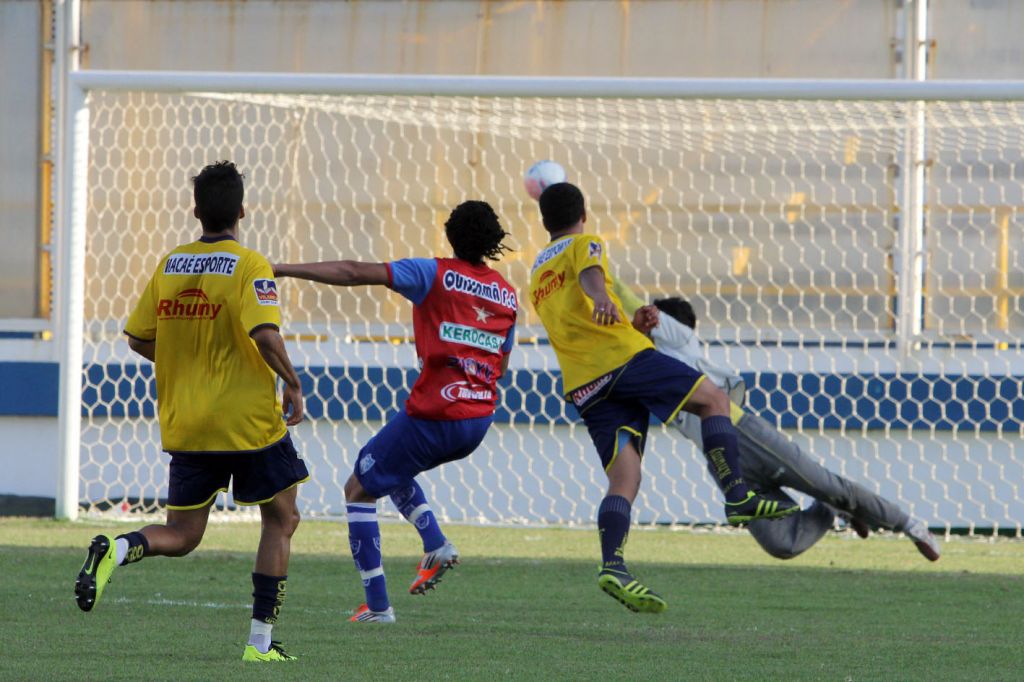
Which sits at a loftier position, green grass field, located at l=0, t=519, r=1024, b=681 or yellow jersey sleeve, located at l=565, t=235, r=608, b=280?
yellow jersey sleeve, located at l=565, t=235, r=608, b=280

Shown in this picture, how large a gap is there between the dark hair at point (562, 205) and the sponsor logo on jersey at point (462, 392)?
0.71 metres

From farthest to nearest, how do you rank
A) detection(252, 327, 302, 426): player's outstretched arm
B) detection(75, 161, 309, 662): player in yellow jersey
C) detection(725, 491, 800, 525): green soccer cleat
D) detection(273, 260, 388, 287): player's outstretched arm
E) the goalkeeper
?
the goalkeeper
detection(725, 491, 800, 525): green soccer cleat
detection(273, 260, 388, 287): player's outstretched arm
detection(75, 161, 309, 662): player in yellow jersey
detection(252, 327, 302, 426): player's outstretched arm

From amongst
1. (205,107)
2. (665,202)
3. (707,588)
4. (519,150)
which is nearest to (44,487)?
(205,107)

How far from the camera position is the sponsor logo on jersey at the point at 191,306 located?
16.2 feet

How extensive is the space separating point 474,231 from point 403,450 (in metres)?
0.89

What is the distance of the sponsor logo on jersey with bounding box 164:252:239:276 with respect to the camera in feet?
16.2

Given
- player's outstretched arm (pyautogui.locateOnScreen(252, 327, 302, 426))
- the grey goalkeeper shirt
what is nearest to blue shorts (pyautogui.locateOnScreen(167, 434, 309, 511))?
player's outstretched arm (pyautogui.locateOnScreen(252, 327, 302, 426))

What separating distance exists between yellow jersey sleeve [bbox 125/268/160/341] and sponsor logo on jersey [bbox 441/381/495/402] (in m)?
1.34

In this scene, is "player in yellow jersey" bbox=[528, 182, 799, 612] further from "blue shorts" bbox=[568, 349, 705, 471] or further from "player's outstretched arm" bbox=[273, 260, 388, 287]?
"player's outstretched arm" bbox=[273, 260, 388, 287]

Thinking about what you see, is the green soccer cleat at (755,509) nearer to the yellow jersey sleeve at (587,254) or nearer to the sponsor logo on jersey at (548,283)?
the yellow jersey sleeve at (587,254)

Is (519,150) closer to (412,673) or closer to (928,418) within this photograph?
(928,418)

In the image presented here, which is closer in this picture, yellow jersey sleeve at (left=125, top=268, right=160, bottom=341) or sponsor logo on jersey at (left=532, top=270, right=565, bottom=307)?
yellow jersey sleeve at (left=125, top=268, right=160, bottom=341)

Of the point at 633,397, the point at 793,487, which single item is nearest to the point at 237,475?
the point at 633,397

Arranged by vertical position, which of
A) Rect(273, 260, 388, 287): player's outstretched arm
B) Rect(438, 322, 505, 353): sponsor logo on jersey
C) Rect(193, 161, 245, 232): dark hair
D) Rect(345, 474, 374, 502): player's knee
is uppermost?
Rect(193, 161, 245, 232): dark hair
